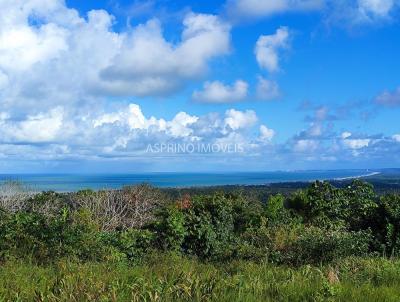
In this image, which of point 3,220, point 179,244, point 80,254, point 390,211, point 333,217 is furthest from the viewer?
point 333,217

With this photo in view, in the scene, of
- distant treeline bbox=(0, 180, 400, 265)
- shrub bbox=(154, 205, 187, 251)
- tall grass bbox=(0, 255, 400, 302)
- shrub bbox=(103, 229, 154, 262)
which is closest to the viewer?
tall grass bbox=(0, 255, 400, 302)

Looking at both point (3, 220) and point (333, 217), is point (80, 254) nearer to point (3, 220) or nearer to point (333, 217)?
point (3, 220)

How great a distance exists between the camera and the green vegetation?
5238 mm

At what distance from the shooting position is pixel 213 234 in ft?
42.1

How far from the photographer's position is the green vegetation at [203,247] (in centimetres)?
524

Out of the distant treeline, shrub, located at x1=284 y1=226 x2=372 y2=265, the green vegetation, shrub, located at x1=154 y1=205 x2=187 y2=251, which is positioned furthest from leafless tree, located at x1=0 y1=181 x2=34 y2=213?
shrub, located at x1=284 y1=226 x2=372 y2=265

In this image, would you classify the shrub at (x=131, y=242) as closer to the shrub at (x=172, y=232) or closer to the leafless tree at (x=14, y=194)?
the shrub at (x=172, y=232)

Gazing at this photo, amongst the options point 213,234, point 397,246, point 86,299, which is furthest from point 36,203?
point 86,299

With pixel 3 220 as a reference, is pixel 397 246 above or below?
below

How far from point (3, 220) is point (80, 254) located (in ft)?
7.21

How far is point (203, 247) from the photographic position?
41.5ft

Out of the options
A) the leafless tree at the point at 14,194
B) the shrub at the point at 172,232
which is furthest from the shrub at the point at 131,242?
the leafless tree at the point at 14,194

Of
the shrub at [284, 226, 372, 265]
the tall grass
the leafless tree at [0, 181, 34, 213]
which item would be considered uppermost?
the leafless tree at [0, 181, 34, 213]

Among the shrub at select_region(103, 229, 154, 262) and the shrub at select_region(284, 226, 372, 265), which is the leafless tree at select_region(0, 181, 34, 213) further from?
the shrub at select_region(284, 226, 372, 265)
